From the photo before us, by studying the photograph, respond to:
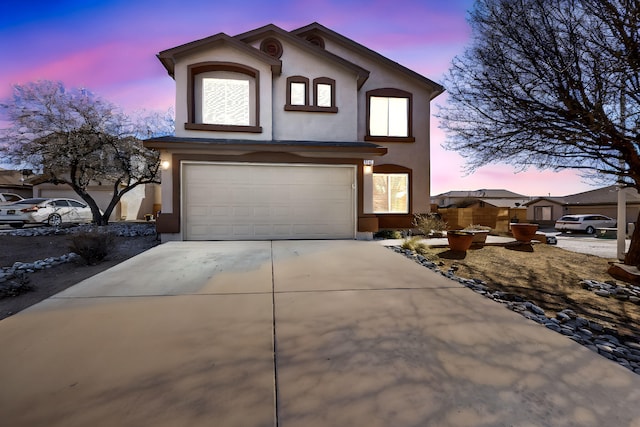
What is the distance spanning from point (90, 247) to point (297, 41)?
912cm

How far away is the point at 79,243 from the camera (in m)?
6.72

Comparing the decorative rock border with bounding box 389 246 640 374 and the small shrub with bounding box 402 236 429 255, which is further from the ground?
the small shrub with bounding box 402 236 429 255

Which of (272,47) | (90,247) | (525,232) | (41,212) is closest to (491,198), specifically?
(525,232)

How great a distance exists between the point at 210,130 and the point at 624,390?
1006cm

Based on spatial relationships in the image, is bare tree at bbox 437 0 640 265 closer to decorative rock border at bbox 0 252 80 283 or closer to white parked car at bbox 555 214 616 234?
decorative rock border at bbox 0 252 80 283

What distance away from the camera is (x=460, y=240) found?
312 inches

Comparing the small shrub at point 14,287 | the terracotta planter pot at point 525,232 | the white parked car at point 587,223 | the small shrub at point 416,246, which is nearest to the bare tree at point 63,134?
the small shrub at point 14,287

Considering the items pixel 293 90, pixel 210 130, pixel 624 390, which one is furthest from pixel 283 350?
pixel 293 90

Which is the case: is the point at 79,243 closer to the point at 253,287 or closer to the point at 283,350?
the point at 253,287

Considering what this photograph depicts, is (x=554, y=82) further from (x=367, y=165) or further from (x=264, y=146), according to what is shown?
(x=264, y=146)

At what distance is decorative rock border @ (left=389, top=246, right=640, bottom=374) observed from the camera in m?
2.76

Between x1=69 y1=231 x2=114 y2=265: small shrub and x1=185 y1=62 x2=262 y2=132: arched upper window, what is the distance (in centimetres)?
451

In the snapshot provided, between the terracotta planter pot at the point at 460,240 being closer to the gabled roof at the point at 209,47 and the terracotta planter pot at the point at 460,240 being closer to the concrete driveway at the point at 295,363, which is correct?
the concrete driveway at the point at 295,363

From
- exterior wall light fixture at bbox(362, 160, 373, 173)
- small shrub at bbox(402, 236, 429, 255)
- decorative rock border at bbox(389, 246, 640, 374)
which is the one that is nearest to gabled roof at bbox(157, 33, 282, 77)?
exterior wall light fixture at bbox(362, 160, 373, 173)
